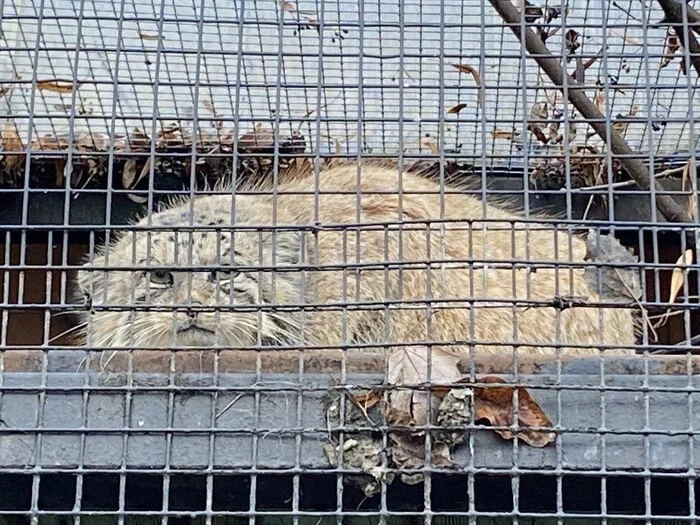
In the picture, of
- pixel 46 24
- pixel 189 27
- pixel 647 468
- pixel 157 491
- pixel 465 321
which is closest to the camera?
pixel 647 468

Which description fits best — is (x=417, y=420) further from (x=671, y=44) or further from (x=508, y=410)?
(x=671, y=44)

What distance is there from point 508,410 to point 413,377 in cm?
22

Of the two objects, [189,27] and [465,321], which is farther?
[189,27]

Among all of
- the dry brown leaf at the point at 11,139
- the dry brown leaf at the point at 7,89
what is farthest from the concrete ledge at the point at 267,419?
the dry brown leaf at the point at 11,139

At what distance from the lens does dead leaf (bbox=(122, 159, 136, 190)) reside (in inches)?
213

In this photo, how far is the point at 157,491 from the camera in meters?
3.15

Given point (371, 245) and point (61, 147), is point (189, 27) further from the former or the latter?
point (371, 245)

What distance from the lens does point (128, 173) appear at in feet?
17.9

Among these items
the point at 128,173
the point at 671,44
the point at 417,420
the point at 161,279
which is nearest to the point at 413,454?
the point at 417,420

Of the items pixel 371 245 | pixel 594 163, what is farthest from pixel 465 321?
pixel 594 163

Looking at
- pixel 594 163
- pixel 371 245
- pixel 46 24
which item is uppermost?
pixel 46 24

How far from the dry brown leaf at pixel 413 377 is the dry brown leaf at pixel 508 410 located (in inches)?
3.1

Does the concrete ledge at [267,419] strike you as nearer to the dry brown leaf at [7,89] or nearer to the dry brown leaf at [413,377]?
the dry brown leaf at [413,377]

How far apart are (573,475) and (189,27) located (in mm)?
3451
